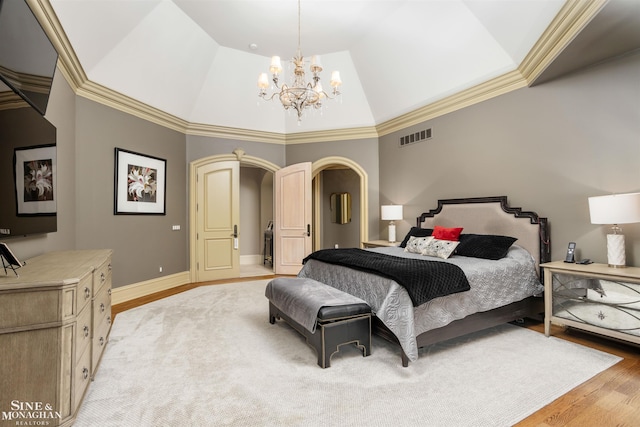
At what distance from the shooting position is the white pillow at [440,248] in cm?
371

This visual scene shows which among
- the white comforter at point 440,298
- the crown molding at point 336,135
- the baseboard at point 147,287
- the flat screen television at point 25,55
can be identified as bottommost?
the baseboard at point 147,287

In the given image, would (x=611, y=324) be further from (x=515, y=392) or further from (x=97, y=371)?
(x=97, y=371)

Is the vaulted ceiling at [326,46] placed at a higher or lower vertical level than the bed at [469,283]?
higher

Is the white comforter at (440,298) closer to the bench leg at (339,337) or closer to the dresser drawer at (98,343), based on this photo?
the bench leg at (339,337)

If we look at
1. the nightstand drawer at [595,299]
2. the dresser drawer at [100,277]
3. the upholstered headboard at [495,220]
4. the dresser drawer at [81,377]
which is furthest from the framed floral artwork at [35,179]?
the upholstered headboard at [495,220]

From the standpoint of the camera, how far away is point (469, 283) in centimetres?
290

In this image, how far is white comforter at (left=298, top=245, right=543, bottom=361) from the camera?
99.8 inches

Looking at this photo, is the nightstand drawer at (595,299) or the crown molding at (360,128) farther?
the crown molding at (360,128)

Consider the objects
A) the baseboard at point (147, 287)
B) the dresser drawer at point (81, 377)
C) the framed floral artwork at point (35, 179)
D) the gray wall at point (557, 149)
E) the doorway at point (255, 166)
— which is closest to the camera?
the dresser drawer at point (81, 377)

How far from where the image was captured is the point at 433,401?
2037 millimetres

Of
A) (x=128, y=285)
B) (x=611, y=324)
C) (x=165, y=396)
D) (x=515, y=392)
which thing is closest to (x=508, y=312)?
(x=611, y=324)

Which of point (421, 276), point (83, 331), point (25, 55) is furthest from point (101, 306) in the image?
point (421, 276)

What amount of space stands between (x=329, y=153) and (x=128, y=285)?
4.22 m

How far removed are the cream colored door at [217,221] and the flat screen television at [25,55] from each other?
3.38m
